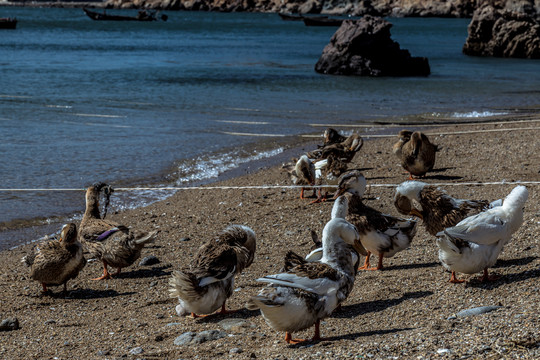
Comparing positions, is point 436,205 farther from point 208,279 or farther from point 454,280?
point 208,279

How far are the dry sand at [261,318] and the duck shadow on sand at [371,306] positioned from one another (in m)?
0.02

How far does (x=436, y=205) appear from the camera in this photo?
26.6 feet

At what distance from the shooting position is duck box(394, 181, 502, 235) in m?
7.98

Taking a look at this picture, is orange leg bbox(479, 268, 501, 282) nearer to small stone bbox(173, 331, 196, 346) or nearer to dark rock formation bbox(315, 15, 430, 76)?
small stone bbox(173, 331, 196, 346)

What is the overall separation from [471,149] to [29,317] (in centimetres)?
1111

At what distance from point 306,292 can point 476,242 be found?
77.5 inches

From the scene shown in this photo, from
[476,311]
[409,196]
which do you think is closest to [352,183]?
[409,196]

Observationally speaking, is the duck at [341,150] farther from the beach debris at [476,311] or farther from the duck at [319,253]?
the beach debris at [476,311]

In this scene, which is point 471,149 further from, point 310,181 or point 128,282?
point 128,282

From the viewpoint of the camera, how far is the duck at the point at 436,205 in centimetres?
798

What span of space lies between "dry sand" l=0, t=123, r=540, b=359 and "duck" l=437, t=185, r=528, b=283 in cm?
23

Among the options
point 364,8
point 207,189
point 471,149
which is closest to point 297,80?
point 471,149

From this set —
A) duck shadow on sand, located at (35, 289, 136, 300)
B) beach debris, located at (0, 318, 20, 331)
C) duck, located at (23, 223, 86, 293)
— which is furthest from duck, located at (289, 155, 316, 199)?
beach debris, located at (0, 318, 20, 331)

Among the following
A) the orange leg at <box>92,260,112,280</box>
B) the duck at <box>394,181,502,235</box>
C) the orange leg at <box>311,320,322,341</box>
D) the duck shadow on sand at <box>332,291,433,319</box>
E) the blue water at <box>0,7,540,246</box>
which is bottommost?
the blue water at <box>0,7,540,246</box>
